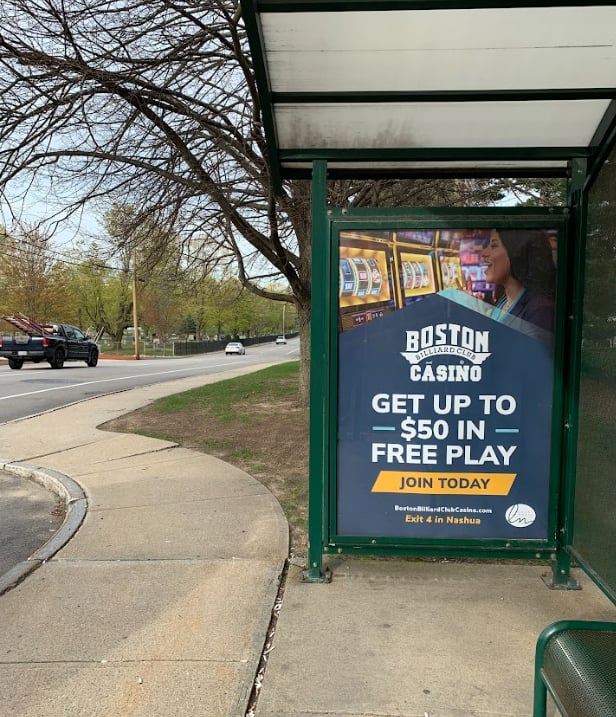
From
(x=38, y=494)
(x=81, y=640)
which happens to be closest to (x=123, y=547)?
(x=81, y=640)

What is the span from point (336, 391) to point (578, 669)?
200 cm

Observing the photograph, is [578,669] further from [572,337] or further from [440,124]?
[440,124]

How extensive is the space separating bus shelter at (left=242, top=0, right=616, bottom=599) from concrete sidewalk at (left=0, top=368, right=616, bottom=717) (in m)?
0.30

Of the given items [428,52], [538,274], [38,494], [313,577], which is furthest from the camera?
[38,494]

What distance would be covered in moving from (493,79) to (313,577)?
10.2ft

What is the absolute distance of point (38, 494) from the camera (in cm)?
595

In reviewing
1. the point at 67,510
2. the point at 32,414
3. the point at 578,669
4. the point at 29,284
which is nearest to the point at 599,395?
the point at 578,669

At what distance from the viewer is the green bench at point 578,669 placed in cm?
167

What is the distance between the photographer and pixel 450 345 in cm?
343

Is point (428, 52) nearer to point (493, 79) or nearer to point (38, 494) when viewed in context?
point (493, 79)

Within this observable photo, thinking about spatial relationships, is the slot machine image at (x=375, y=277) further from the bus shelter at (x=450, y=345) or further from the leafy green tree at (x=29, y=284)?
the leafy green tree at (x=29, y=284)

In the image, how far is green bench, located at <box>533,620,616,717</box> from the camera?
1666 millimetres

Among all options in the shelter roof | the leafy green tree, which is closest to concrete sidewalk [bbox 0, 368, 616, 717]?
the shelter roof

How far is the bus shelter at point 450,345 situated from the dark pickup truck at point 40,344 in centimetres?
2179
